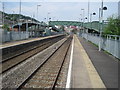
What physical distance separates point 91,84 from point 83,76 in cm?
177

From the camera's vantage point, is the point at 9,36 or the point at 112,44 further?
the point at 9,36

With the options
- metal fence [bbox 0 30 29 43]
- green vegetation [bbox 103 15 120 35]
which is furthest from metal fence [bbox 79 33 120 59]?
metal fence [bbox 0 30 29 43]

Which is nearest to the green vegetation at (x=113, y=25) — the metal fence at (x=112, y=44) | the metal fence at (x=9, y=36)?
the metal fence at (x=112, y=44)

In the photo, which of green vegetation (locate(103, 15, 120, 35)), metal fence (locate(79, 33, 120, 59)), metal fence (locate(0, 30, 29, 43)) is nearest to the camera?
metal fence (locate(79, 33, 120, 59))

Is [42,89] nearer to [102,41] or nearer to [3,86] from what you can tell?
[3,86]

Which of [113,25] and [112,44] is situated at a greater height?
[113,25]

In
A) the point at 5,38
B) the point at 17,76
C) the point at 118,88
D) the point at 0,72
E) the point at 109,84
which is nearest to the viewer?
the point at 118,88

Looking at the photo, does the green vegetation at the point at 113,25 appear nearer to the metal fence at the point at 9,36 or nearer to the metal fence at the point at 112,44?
the metal fence at the point at 112,44

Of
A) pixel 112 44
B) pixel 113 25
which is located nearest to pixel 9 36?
pixel 113 25

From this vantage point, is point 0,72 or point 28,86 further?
point 0,72

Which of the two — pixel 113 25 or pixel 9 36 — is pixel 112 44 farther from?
pixel 9 36

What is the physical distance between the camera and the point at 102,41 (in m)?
26.7

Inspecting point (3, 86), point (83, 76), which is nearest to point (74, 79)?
point (83, 76)

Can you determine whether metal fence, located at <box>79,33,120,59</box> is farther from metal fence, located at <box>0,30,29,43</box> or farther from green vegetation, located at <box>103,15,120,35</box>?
metal fence, located at <box>0,30,29,43</box>
